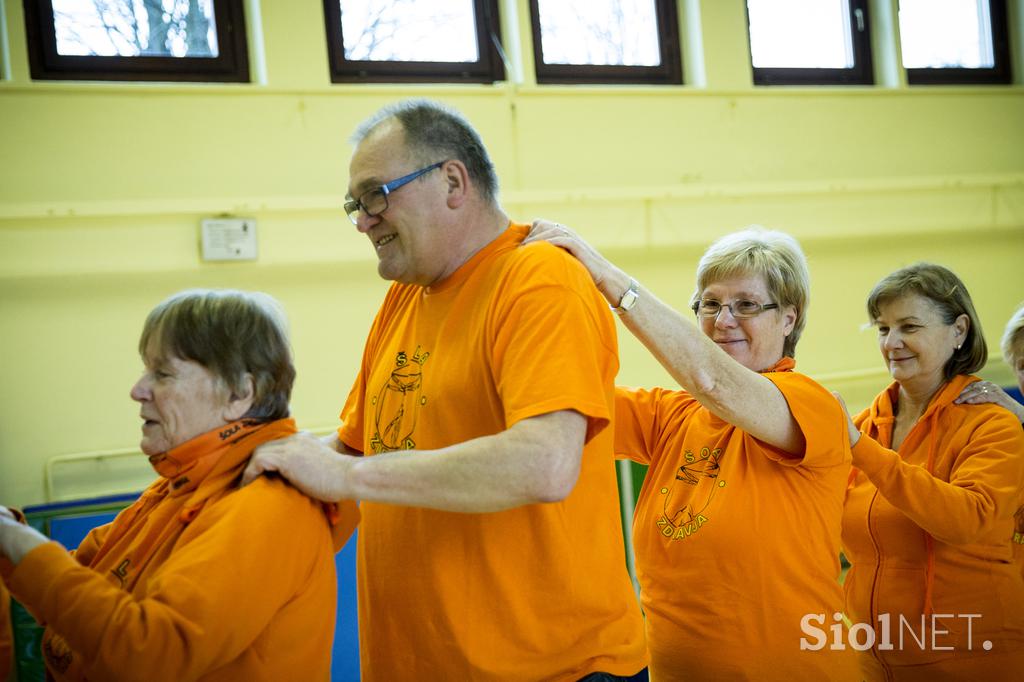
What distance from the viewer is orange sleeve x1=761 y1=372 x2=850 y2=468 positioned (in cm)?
179

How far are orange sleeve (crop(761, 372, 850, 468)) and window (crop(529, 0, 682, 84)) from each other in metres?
2.89

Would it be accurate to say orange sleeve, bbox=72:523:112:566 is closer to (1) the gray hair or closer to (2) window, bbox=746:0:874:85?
(1) the gray hair

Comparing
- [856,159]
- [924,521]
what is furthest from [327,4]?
[924,521]

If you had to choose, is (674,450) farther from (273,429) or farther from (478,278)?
(273,429)

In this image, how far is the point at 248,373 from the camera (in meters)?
1.50

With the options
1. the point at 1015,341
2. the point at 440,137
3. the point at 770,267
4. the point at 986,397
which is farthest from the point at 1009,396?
the point at 440,137

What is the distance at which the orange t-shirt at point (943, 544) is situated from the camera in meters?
2.10

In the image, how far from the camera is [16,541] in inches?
52.7

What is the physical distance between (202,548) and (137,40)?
123 inches

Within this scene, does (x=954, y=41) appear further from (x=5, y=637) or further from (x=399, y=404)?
(x=5, y=637)

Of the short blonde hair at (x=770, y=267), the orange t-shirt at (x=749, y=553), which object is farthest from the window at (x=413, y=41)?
the orange t-shirt at (x=749, y=553)

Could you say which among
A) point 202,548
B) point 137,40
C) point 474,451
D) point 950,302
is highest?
point 137,40

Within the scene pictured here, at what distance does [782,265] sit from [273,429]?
1.16m

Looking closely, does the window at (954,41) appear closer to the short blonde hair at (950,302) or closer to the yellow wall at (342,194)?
the yellow wall at (342,194)
